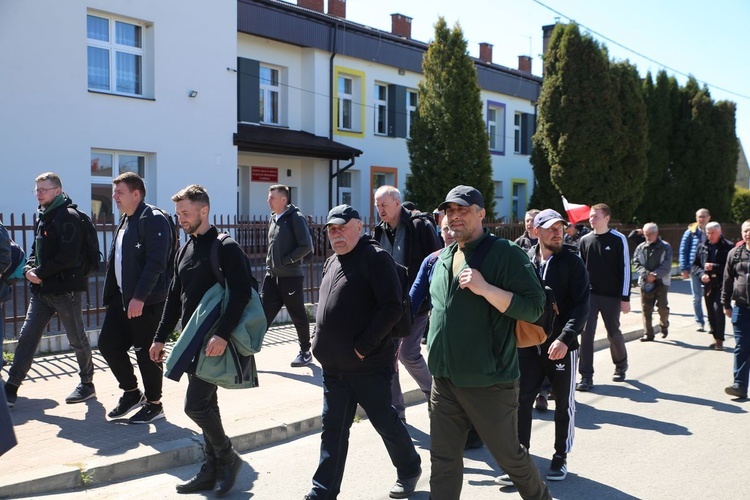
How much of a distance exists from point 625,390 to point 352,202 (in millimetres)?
16304

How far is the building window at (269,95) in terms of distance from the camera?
21109mm

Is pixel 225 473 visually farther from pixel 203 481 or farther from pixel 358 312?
pixel 358 312

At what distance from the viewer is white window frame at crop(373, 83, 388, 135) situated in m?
24.4

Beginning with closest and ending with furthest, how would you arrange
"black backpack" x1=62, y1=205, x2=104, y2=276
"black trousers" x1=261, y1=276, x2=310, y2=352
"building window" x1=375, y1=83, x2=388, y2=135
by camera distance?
"black backpack" x1=62, y1=205, x2=104, y2=276 < "black trousers" x1=261, y1=276, x2=310, y2=352 < "building window" x1=375, y1=83, x2=388, y2=135

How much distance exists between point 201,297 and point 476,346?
193 cm

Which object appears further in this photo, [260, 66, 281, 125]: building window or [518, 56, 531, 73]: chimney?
[518, 56, 531, 73]: chimney

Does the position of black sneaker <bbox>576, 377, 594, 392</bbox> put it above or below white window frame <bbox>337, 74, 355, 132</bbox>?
below

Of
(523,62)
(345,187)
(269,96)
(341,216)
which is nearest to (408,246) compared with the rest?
(341,216)

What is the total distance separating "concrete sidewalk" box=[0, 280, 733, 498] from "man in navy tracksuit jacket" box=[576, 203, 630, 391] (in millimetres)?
1007

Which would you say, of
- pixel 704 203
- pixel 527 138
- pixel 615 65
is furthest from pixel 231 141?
pixel 704 203

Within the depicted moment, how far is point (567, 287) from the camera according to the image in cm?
545

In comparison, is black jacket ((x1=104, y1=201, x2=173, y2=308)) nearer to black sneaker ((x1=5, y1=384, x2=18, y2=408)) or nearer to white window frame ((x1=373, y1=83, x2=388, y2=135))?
black sneaker ((x1=5, y1=384, x2=18, y2=408))

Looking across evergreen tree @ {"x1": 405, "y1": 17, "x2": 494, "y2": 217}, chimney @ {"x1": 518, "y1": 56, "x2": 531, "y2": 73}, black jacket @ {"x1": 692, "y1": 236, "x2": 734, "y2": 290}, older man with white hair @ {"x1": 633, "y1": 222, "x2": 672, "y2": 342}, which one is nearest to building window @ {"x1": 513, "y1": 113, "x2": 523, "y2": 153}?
chimney @ {"x1": 518, "y1": 56, "x2": 531, "y2": 73}

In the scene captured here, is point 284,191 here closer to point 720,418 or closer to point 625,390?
point 625,390
